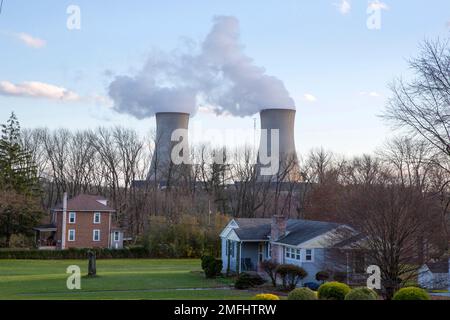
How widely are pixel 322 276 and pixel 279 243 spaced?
5.50 m

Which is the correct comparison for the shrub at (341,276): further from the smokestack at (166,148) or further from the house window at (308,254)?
the smokestack at (166,148)

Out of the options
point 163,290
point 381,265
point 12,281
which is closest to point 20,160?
point 12,281

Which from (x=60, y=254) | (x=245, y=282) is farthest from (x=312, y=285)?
(x=60, y=254)

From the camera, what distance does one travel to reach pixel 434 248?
25.4 meters

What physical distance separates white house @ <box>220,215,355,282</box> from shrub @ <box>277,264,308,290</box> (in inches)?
37.8

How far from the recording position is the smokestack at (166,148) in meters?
60.0

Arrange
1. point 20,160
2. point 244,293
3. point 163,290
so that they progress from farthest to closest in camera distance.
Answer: point 20,160 → point 163,290 → point 244,293

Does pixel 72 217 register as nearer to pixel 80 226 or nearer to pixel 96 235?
pixel 80 226

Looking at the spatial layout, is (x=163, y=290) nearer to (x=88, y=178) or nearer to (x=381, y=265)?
(x=381, y=265)

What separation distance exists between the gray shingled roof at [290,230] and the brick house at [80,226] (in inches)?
933

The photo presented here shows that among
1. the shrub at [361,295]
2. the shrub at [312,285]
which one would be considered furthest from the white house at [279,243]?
the shrub at [361,295]

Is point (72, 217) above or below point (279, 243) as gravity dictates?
above

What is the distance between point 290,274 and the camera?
32.2 meters
